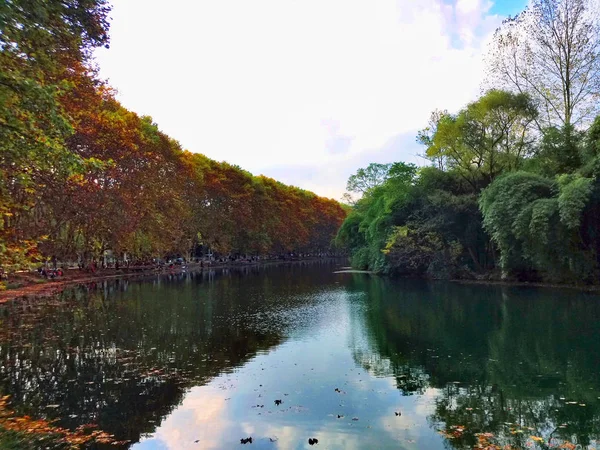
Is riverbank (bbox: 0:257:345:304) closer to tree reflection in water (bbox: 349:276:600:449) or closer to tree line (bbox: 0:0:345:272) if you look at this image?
tree line (bbox: 0:0:345:272)

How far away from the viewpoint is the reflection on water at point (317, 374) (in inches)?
363

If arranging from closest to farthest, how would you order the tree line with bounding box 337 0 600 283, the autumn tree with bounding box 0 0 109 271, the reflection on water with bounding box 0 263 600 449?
the autumn tree with bounding box 0 0 109 271 < the reflection on water with bounding box 0 263 600 449 < the tree line with bounding box 337 0 600 283

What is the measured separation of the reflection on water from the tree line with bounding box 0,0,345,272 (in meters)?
3.76

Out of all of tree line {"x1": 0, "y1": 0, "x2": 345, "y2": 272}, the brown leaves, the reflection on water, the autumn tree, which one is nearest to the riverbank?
tree line {"x1": 0, "y1": 0, "x2": 345, "y2": 272}

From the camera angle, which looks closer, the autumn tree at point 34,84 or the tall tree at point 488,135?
the autumn tree at point 34,84

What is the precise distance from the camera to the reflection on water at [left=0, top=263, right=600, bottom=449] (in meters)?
9.23

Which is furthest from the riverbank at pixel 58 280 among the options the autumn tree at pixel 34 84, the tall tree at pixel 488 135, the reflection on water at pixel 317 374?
the tall tree at pixel 488 135

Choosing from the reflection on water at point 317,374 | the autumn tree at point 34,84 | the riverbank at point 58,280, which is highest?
the autumn tree at point 34,84

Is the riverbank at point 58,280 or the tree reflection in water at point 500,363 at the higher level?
the riverbank at point 58,280

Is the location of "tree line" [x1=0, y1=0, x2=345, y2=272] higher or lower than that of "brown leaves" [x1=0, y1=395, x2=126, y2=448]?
higher

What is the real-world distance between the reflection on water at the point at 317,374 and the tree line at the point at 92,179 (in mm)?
3760

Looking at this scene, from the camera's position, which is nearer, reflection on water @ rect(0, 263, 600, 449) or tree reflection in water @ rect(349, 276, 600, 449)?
tree reflection in water @ rect(349, 276, 600, 449)

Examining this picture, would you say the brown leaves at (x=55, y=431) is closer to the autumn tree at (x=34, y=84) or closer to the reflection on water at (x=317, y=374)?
the reflection on water at (x=317, y=374)

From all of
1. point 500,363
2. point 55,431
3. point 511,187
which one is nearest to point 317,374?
point 500,363
